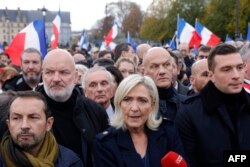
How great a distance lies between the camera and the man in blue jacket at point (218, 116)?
3.23 metres

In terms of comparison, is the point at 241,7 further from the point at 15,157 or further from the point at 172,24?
the point at 15,157

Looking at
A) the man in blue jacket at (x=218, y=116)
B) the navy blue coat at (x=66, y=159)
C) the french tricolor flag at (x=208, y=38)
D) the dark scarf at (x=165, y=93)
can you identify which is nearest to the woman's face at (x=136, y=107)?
the man in blue jacket at (x=218, y=116)

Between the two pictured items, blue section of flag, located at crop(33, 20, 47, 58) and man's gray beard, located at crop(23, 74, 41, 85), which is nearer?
man's gray beard, located at crop(23, 74, 41, 85)

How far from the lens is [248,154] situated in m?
2.95

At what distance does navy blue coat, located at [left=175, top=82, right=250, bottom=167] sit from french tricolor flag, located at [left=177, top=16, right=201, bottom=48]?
9429 mm

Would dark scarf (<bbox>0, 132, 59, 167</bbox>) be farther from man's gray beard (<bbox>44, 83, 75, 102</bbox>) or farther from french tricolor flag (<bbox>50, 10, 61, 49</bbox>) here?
french tricolor flag (<bbox>50, 10, 61, 49</bbox>)

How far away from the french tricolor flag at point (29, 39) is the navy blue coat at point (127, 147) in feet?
16.0

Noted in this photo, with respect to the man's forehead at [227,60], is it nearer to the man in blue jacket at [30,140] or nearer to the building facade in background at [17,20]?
the man in blue jacket at [30,140]

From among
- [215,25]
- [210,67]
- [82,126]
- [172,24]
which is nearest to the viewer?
[210,67]

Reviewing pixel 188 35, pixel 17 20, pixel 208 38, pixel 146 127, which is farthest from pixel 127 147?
pixel 17 20

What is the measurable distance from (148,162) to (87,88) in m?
1.91

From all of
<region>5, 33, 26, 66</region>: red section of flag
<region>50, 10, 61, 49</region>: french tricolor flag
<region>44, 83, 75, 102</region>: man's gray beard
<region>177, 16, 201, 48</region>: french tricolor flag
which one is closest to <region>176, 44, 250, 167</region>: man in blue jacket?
<region>44, 83, 75, 102</region>: man's gray beard

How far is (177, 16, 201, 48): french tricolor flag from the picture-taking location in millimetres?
12773

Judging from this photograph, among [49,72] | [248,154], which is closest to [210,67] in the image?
[248,154]
